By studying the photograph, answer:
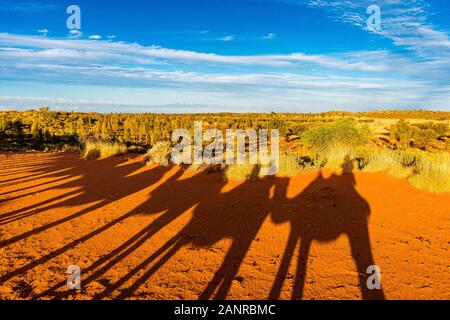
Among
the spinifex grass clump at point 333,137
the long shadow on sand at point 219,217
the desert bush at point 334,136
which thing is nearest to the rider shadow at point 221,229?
the long shadow on sand at point 219,217

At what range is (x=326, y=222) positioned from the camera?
673 centimetres

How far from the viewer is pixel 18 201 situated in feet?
28.8

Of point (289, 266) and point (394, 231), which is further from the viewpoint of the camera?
point (394, 231)

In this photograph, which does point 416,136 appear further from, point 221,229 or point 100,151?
point 221,229

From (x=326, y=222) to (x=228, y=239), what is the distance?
194 cm

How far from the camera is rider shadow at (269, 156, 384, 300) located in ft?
15.4

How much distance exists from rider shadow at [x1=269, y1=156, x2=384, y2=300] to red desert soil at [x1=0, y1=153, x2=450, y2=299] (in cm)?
2

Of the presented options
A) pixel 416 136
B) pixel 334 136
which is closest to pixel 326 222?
pixel 334 136

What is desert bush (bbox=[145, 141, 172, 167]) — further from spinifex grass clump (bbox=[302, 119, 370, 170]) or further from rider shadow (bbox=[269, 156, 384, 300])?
spinifex grass clump (bbox=[302, 119, 370, 170])

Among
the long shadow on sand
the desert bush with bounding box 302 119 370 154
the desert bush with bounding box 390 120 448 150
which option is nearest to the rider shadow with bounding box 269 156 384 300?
the long shadow on sand

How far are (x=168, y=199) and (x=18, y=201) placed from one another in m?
3.61
